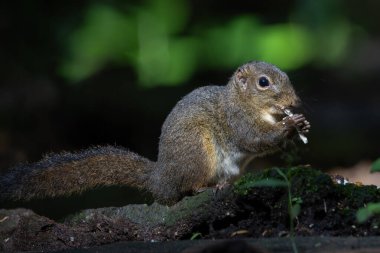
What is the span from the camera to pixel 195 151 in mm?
5578

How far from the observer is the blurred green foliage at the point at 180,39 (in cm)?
826

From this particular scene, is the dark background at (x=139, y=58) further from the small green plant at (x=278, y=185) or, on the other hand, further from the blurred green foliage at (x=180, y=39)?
the small green plant at (x=278, y=185)

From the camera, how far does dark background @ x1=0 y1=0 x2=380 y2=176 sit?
8.31m

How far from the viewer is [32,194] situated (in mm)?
5562

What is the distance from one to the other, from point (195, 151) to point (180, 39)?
3024 millimetres

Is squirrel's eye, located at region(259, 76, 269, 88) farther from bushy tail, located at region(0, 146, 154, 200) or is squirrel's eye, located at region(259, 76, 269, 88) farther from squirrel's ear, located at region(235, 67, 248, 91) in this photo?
bushy tail, located at region(0, 146, 154, 200)

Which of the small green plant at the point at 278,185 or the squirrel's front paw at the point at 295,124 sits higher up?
the squirrel's front paw at the point at 295,124

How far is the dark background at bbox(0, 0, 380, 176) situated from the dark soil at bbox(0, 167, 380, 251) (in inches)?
123

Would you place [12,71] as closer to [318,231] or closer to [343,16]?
[343,16]

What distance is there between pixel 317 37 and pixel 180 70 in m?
1.25

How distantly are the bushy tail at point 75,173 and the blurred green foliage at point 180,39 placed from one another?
255 cm

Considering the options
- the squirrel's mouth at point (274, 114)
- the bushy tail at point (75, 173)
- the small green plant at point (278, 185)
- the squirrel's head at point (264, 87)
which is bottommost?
the small green plant at point (278, 185)

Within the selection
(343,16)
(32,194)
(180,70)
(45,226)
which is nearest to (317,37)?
(343,16)

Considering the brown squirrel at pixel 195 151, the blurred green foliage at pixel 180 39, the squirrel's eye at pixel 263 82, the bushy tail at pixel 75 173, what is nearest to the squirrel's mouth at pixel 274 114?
the brown squirrel at pixel 195 151
